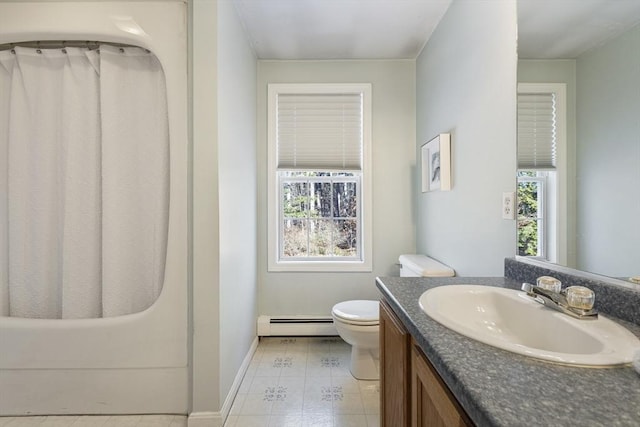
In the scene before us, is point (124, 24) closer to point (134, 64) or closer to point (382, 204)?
point (134, 64)

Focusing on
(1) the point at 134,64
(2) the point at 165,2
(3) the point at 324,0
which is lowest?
(1) the point at 134,64

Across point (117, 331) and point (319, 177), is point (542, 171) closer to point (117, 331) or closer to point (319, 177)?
point (319, 177)

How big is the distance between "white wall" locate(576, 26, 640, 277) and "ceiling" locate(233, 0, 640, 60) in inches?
3.0

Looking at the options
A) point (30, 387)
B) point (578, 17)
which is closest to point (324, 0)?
Result: point (578, 17)

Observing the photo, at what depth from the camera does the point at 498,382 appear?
1.55ft

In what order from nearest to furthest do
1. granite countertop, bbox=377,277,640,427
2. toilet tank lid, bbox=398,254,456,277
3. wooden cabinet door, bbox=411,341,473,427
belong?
granite countertop, bbox=377,277,640,427 → wooden cabinet door, bbox=411,341,473,427 → toilet tank lid, bbox=398,254,456,277

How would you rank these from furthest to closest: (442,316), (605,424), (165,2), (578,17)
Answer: (165,2) → (578,17) → (442,316) → (605,424)

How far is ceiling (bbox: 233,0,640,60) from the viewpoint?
2.81 ft

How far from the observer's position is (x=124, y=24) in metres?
1.46

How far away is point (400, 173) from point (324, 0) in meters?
1.36

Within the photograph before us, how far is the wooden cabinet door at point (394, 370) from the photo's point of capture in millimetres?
852

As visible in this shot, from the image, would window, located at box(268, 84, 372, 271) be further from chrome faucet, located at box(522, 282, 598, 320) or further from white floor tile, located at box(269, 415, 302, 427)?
chrome faucet, located at box(522, 282, 598, 320)

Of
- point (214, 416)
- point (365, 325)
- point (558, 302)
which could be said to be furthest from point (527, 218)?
point (214, 416)

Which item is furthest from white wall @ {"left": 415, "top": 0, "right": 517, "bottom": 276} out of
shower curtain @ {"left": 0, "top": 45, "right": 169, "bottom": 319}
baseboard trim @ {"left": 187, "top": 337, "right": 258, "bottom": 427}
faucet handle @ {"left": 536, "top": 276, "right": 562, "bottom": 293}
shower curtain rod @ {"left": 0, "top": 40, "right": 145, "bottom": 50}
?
shower curtain rod @ {"left": 0, "top": 40, "right": 145, "bottom": 50}
